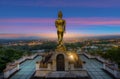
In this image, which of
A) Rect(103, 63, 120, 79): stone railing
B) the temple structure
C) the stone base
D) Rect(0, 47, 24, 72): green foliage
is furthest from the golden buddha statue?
Rect(0, 47, 24, 72): green foliage

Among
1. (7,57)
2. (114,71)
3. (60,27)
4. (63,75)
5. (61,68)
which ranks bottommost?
(63,75)

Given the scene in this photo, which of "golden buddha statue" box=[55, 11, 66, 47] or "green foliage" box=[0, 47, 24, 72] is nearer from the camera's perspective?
"golden buddha statue" box=[55, 11, 66, 47]

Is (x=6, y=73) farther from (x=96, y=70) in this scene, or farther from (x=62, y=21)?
(x=96, y=70)

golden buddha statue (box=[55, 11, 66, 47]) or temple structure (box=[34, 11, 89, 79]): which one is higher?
golden buddha statue (box=[55, 11, 66, 47])

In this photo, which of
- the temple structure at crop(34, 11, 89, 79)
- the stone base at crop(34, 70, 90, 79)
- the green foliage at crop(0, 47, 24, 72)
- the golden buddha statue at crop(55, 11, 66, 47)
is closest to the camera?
the stone base at crop(34, 70, 90, 79)

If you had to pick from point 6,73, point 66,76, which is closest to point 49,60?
point 66,76

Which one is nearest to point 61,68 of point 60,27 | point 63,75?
point 63,75

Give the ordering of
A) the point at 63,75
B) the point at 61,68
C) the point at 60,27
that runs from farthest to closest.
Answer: the point at 60,27 < the point at 61,68 < the point at 63,75

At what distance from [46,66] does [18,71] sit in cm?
494

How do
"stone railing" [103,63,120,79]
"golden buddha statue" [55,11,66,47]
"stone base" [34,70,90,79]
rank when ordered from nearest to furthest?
"stone railing" [103,63,120,79], "stone base" [34,70,90,79], "golden buddha statue" [55,11,66,47]

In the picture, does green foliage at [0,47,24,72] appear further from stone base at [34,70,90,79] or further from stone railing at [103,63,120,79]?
stone railing at [103,63,120,79]

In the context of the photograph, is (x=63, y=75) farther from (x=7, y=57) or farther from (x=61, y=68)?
(x=7, y=57)

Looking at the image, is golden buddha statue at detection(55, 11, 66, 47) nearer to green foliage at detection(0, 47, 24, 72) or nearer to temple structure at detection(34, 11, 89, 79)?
temple structure at detection(34, 11, 89, 79)

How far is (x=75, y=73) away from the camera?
24.2m
